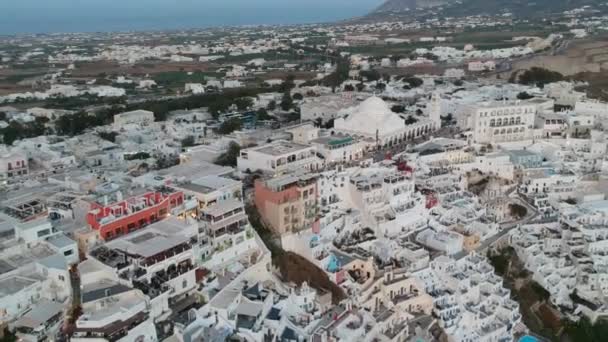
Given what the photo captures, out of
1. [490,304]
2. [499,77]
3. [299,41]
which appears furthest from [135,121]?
[299,41]

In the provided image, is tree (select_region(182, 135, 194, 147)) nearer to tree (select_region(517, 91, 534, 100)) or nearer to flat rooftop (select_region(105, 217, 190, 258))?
flat rooftop (select_region(105, 217, 190, 258))

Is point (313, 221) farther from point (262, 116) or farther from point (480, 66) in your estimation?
point (480, 66)

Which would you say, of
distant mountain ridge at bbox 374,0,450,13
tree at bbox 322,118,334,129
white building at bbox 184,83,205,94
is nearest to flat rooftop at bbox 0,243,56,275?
tree at bbox 322,118,334,129

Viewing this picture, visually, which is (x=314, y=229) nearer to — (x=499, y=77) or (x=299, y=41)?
(x=499, y=77)

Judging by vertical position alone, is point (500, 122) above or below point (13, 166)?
above

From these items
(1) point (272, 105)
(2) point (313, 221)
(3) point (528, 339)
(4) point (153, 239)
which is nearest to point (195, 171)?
(2) point (313, 221)

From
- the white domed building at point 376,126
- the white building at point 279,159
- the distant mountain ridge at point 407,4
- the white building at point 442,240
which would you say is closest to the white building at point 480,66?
the white domed building at point 376,126

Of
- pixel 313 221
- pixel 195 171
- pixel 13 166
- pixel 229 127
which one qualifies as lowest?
pixel 313 221
